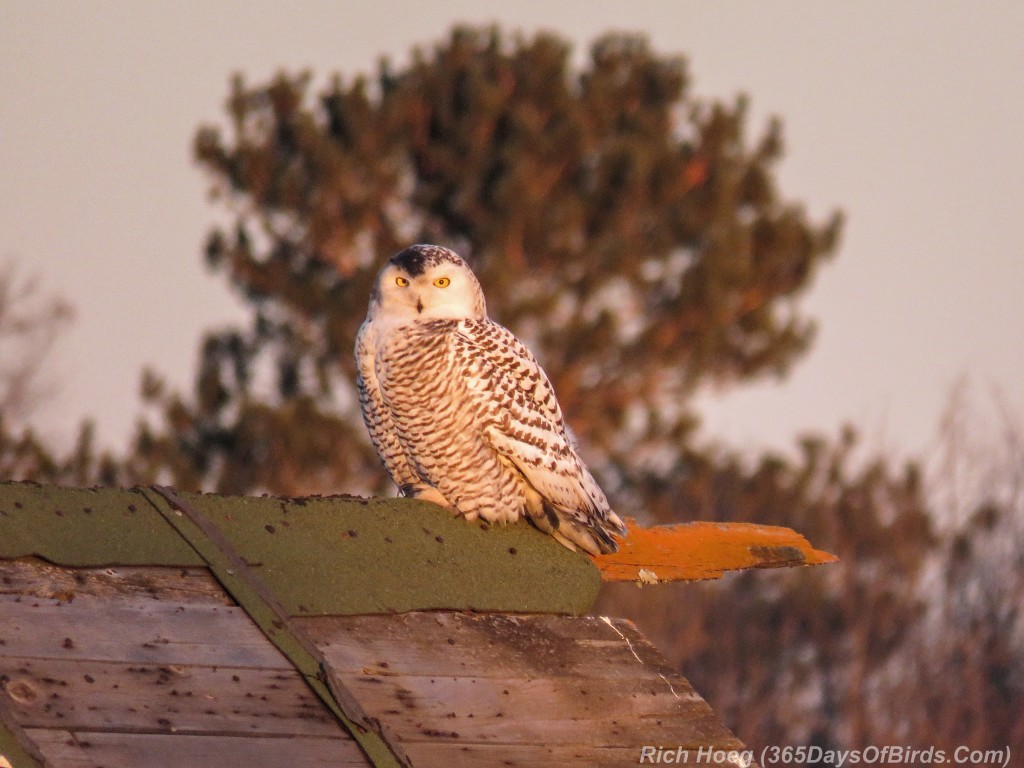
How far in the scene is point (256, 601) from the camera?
3816mm

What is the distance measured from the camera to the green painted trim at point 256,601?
3580 millimetres

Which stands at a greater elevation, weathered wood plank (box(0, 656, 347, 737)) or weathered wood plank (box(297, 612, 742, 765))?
weathered wood plank (box(0, 656, 347, 737))

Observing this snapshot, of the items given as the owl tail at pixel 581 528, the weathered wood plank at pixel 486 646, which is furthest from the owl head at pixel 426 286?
the weathered wood plank at pixel 486 646

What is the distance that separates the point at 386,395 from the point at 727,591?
657 inches

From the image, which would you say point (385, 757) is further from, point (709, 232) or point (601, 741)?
point (709, 232)

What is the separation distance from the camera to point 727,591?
21.3m

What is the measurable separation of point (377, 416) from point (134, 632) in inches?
72.8

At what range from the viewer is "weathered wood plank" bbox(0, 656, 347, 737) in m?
3.30

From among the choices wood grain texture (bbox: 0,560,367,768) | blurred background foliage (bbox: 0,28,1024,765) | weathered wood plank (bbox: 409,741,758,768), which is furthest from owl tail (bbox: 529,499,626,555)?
blurred background foliage (bbox: 0,28,1024,765)

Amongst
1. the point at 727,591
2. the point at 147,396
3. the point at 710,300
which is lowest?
the point at 727,591

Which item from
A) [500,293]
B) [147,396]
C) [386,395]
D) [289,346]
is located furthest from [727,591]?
[386,395]

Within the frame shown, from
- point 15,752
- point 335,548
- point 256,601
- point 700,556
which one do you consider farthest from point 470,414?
point 15,752

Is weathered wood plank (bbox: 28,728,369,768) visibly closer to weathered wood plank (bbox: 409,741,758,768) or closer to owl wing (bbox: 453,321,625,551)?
weathered wood plank (bbox: 409,741,758,768)

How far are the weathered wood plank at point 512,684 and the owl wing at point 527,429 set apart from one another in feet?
1.71
